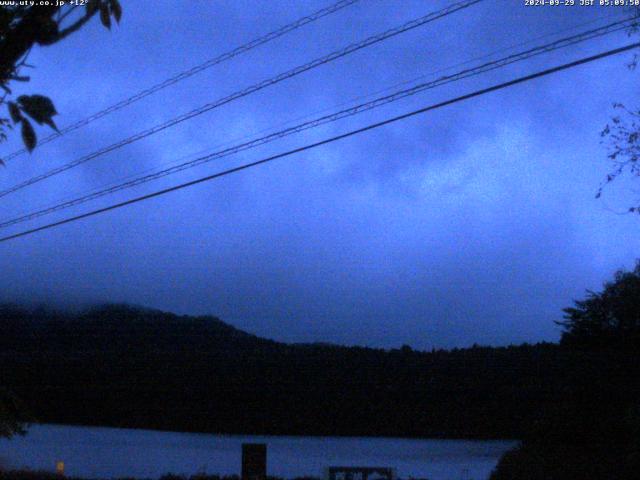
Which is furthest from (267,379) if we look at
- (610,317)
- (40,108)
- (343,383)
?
(40,108)

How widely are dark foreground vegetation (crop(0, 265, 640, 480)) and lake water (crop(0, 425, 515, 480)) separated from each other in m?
1.34

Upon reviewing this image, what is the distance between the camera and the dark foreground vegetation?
15180 millimetres

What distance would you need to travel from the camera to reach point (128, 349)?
134 ft

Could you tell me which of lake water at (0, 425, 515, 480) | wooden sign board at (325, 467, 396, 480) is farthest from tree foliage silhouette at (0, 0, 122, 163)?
lake water at (0, 425, 515, 480)

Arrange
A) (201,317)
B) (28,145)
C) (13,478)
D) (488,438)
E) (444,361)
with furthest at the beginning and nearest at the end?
(201,317), (444,361), (488,438), (13,478), (28,145)

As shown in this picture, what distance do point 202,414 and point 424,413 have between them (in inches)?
416

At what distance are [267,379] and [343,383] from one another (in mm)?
3939

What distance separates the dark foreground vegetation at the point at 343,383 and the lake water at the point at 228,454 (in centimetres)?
134

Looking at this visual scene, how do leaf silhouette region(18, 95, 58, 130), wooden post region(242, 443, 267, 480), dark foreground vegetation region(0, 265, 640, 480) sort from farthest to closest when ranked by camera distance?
wooden post region(242, 443, 267, 480) < dark foreground vegetation region(0, 265, 640, 480) < leaf silhouette region(18, 95, 58, 130)

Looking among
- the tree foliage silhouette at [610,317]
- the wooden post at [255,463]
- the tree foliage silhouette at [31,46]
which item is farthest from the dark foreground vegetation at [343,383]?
the tree foliage silhouette at [31,46]

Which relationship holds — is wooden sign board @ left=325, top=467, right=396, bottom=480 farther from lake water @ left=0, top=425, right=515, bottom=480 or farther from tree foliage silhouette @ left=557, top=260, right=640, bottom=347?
tree foliage silhouette @ left=557, top=260, right=640, bottom=347

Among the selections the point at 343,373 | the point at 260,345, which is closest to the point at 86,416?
the point at 260,345

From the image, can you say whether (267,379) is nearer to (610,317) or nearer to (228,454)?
(228,454)

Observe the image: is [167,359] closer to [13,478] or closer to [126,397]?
[126,397]
